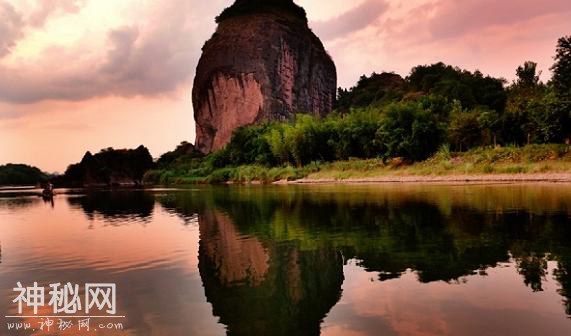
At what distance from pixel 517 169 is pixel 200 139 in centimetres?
8271

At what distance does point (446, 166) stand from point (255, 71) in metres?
63.9

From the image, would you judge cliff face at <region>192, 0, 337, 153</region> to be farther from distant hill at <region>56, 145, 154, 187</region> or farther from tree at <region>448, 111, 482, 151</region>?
tree at <region>448, 111, 482, 151</region>

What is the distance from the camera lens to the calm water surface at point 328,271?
6.32 metres

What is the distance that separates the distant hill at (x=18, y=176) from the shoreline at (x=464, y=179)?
133 metres

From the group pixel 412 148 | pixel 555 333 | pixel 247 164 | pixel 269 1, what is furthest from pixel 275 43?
pixel 555 333

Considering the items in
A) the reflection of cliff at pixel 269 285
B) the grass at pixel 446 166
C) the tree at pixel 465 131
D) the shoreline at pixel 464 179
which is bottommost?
the reflection of cliff at pixel 269 285

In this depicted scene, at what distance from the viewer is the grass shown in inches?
1395

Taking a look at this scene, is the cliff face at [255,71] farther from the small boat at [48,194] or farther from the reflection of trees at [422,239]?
the reflection of trees at [422,239]

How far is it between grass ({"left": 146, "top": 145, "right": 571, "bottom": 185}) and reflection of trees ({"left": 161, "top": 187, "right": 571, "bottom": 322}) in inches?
716

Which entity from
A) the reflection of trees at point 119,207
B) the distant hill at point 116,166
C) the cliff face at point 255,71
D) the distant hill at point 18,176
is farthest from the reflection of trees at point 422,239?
the distant hill at point 18,176

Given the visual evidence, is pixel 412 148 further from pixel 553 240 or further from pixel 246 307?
pixel 246 307

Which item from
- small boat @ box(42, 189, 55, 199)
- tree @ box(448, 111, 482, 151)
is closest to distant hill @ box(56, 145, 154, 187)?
small boat @ box(42, 189, 55, 199)

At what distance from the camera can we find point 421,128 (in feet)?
156

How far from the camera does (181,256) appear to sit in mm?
11656
